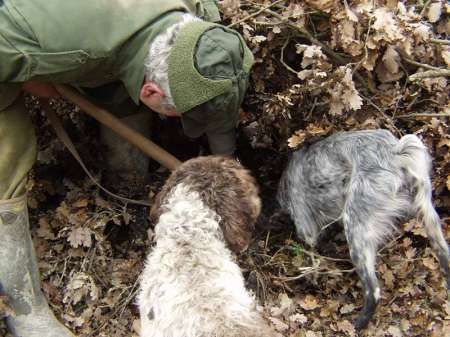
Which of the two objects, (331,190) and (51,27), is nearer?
(51,27)

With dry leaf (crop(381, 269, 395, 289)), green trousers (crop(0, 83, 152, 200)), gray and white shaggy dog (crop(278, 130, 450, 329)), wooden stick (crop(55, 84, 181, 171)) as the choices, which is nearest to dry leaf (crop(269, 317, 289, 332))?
gray and white shaggy dog (crop(278, 130, 450, 329))

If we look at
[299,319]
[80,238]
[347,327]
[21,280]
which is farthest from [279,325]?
[21,280]

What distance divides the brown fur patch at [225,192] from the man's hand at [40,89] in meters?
1.35

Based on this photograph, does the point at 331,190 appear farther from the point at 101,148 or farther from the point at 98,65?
the point at 101,148

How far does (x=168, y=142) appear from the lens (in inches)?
181

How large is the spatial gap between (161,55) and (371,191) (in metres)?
1.56

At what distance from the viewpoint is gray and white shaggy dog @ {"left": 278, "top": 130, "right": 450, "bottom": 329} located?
3273mm

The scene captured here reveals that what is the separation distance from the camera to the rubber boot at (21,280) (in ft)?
11.6

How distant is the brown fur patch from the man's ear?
2.02 feet

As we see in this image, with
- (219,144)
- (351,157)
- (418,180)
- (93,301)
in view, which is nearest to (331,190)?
(351,157)

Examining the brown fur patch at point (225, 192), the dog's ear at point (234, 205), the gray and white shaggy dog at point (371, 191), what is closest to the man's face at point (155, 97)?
the brown fur patch at point (225, 192)

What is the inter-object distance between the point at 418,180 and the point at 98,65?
2097 millimetres

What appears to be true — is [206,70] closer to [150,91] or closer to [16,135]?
[150,91]

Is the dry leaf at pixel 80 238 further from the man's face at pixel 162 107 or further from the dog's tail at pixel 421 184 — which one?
the dog's tail at pixel 421 184
